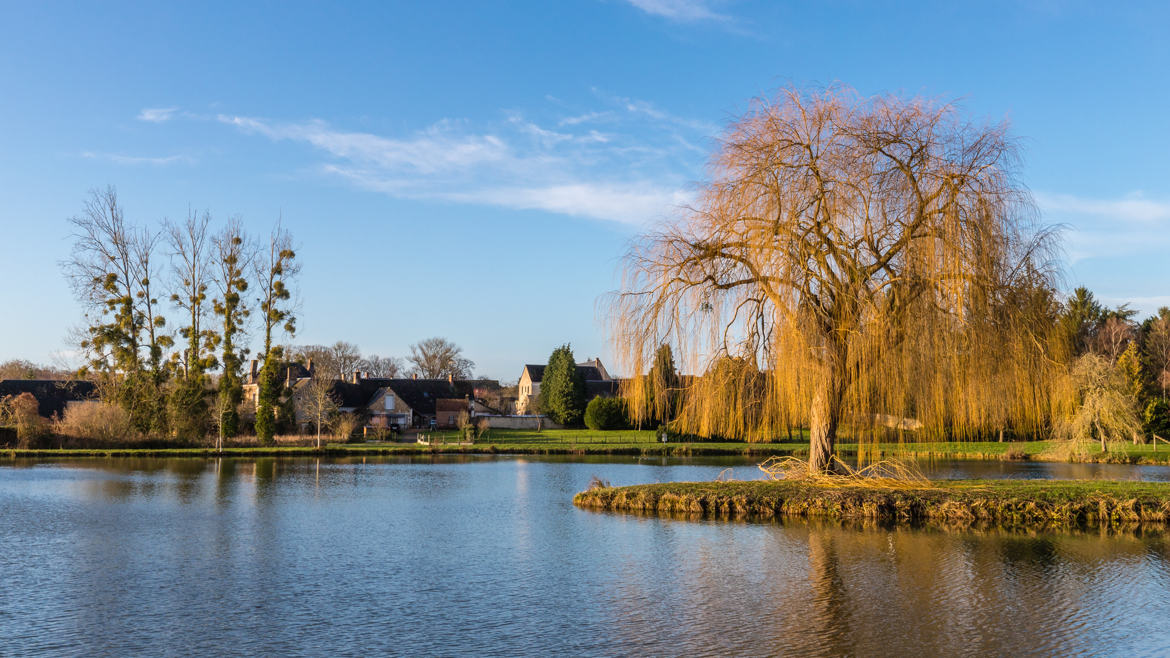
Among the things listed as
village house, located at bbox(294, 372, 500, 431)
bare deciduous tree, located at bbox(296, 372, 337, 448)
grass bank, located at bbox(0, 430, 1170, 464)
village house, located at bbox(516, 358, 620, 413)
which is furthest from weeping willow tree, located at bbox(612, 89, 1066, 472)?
village house, located at bbox(516, 358, 620, 413)

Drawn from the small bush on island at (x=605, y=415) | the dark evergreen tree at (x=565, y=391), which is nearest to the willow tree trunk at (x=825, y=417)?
the small bush on island at (x=605, y=415)

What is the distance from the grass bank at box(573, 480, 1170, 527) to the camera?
16047 mm

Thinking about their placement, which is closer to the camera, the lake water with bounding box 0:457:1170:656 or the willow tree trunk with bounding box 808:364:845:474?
the lake water with bounding box 0:457:1170:656

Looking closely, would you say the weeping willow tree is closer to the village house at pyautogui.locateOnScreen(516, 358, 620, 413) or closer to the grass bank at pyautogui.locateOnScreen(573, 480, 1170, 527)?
the grass bank at pyautogui.locateOnScreen(573, 480, 1170, 527)

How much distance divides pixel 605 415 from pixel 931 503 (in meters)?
38.6

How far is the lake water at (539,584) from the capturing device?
8555 millimetres

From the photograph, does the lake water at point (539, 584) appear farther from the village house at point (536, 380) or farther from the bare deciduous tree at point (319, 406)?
the village house at point (536, 380)

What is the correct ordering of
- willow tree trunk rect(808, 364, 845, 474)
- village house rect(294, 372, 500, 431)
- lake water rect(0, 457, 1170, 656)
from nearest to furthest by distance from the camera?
lake water rect(0, 457, 1170, 656)
willow tree trunk rect(808, 364, 845, 474)
village house rect(294, 372, 500, 431)

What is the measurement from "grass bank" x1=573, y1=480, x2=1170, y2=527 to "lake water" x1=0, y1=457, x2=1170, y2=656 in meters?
1.02

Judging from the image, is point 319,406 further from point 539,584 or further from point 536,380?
point 536,380

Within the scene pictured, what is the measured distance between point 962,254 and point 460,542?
34.1 feet

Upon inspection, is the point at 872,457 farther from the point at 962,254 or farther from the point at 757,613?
the point at 757,613

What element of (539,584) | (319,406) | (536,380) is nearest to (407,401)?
(536,380)

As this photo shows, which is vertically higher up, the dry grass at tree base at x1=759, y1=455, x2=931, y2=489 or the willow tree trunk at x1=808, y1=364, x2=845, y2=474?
the willow tree trunk at x1=808, y1=364, x2=845, y2=474
